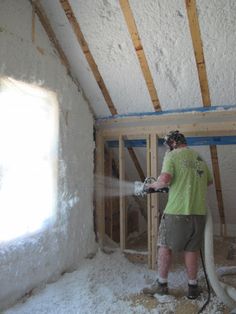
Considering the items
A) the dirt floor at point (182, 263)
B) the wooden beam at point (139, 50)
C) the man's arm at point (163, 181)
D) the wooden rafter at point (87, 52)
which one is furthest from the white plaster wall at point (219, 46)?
the dirt floor at point (182, 263)

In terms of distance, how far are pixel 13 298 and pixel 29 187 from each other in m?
0.84

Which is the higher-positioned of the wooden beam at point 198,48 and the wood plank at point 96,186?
the wooden beam at point 198,48

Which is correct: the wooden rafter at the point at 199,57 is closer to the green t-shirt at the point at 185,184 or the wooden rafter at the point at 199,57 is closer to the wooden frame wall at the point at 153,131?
the wooden frame wall at the point at 153,131

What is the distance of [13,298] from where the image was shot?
2451 mm

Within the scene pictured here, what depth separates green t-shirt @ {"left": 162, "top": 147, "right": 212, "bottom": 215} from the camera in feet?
8.66

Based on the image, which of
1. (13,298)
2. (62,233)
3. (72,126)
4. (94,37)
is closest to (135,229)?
(62,233)

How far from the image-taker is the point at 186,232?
2.63m

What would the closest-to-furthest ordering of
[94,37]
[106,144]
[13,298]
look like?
1. [13,298]
2. [94,37]
3. [106,144]

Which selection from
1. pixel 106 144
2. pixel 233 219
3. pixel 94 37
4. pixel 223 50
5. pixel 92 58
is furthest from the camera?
pixel 233 219

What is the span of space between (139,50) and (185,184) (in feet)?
3.99

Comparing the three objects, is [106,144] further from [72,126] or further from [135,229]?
[135,229]

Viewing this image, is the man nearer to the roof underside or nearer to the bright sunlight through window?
the roof underside

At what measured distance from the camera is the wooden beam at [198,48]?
96.3 inches

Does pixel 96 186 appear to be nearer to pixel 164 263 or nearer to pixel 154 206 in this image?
pixel 154 206
